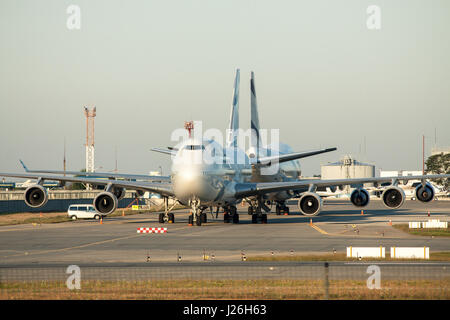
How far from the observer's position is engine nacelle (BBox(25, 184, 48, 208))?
2039 inches

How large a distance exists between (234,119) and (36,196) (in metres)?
24.7

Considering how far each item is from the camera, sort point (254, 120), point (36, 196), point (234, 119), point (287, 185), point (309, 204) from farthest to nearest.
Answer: point (254, 120)
point (234, 119)
point (287, 185)
point (36, 196)
point (309, 204)

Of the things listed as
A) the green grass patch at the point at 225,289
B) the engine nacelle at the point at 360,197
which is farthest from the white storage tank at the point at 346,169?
the green grass patch at the point at 225,289

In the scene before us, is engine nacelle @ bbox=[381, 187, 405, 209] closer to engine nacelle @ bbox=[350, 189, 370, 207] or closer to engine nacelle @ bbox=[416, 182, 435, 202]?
engine nacelle @ bbox=[416, 182, 435, 202]

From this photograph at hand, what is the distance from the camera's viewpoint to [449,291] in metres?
19.2

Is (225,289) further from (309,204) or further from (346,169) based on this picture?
(346,169)

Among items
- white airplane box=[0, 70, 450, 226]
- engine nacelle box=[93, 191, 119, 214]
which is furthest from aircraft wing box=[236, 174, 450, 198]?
engine nacelle box=[93, 191, 119, 214]

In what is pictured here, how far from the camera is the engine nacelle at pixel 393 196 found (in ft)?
174

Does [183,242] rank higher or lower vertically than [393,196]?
lower

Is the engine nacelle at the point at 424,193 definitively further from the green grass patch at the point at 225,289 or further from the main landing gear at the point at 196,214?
the green grass patch at the point at 225,289

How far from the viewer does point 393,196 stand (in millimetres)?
53219

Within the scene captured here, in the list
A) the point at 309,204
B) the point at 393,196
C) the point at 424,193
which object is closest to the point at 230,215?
the point at 309,204

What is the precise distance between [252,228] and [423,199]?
15404mm
